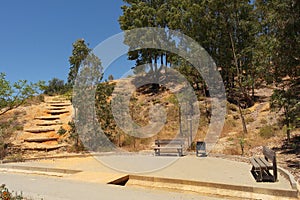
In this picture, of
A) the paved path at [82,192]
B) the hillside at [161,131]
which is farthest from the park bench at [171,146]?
the paved path at [82,192]

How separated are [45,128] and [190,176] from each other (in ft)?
43.0

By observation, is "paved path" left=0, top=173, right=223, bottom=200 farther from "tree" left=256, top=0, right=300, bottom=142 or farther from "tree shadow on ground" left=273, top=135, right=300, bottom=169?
"tree" left=256, top=0, right=300, bottom=142

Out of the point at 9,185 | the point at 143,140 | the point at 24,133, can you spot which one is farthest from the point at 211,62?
the point at 9,185

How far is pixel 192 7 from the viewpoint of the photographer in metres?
16.9

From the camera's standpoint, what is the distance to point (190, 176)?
603cm

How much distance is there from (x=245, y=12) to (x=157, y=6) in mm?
10042

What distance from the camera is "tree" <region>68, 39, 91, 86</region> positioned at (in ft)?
38.3

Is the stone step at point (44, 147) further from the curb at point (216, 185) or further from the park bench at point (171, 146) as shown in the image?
the curb at point (216, 185)

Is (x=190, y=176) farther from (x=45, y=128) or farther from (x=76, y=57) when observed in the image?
(x=45, y=128)

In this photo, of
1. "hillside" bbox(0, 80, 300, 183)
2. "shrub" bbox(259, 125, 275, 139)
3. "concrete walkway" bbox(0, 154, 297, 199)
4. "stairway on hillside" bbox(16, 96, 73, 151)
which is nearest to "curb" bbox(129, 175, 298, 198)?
"concrete walkway" bbox(0, 154, 297, 199)

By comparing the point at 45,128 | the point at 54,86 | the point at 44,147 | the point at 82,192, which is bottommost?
the point at 82,192

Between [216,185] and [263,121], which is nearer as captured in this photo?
[216,185]

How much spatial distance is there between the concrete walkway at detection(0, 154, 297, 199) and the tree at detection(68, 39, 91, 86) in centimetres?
444

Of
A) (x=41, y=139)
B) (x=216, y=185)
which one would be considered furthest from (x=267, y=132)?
(x=41, y=139)
